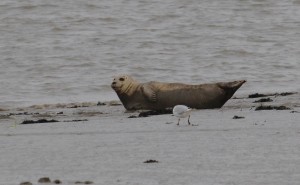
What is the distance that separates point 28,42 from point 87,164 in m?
17.8

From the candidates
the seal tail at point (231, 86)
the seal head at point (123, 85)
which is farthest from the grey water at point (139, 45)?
the seal tail at point (231, 86)

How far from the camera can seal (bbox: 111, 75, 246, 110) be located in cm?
1300

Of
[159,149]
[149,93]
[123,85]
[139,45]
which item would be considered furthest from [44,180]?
[139,45]

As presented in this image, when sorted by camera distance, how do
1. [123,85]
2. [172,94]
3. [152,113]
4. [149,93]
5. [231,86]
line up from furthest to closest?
[123,85]
[149,93]
[172,94]
[231,86]
[152,113]

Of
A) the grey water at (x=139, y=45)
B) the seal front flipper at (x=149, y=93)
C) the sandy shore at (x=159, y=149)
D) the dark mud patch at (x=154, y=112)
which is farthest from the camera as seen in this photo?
the grey water at (x=139, y=45)

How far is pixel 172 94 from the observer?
1322cm

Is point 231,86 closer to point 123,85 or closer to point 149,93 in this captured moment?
point 149,93

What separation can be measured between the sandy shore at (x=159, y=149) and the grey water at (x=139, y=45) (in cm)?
590

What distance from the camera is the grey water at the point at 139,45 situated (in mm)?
19266

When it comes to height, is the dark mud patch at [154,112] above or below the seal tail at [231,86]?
below

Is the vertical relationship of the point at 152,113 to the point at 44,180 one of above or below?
below

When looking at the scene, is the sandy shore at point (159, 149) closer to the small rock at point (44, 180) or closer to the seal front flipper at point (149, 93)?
the small rock at point (44, 180)

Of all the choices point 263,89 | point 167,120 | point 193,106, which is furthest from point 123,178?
point 263,89

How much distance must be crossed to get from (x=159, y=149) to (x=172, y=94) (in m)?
4.68
